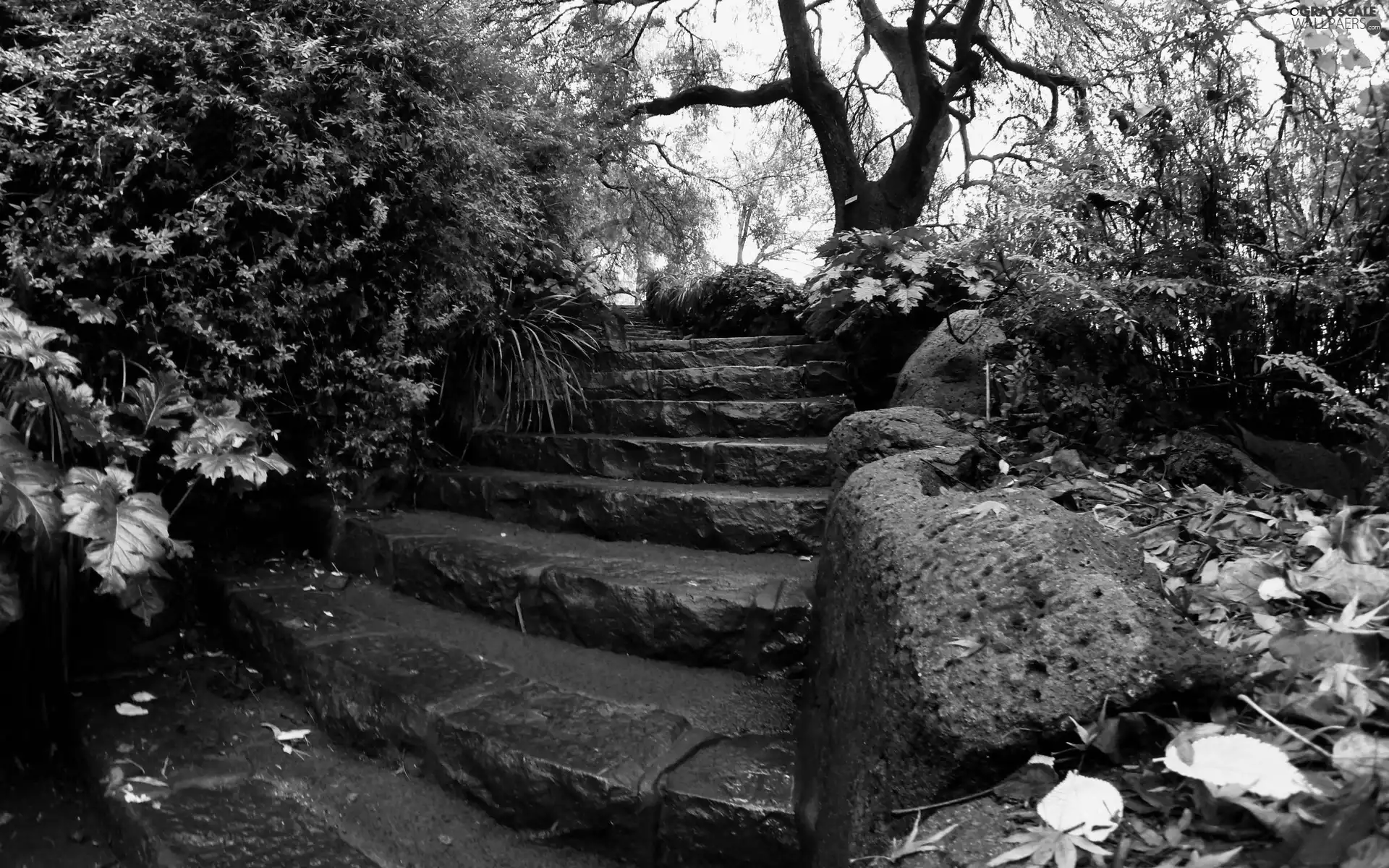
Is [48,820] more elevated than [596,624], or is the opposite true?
[596,624]

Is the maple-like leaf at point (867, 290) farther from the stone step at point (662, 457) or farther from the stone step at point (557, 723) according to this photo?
the stone step at point (557, 723)

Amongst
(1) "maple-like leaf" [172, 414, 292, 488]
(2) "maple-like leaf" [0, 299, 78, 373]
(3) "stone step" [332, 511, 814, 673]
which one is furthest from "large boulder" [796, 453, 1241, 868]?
(2) "maple-like leaf" [0, 299, 78, 373]

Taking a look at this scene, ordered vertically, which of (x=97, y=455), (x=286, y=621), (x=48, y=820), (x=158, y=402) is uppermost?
(x=158, y=402)

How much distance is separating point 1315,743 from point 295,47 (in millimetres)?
3108

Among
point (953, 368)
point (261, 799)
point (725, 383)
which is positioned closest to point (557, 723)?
point (261, 799)

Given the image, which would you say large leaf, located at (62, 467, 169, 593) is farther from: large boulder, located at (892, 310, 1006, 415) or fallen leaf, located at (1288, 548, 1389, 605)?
large boulder, located at (892, 310, 1006, 415)

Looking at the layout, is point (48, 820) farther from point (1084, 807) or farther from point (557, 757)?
point (1084, 807)

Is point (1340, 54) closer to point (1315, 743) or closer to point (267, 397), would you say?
point (1315, 743)

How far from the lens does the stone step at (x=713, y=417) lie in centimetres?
363

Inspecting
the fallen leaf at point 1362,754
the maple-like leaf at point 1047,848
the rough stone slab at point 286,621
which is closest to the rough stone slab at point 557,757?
the rough stone slab at point 286,621

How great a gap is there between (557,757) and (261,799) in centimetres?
85

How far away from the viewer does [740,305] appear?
5.96 meters

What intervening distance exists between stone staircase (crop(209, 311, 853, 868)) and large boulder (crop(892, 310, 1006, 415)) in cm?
40

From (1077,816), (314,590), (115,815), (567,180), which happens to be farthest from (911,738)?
(567,180)
